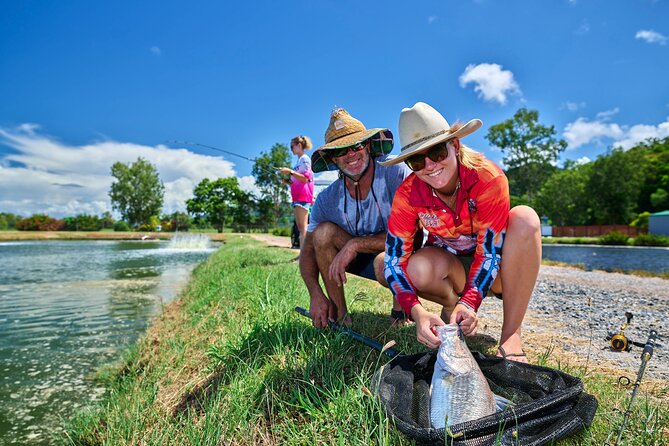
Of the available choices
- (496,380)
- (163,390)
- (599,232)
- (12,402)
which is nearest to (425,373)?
(496,380)

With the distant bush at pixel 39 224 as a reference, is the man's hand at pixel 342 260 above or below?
below

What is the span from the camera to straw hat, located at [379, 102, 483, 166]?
205 centimetres

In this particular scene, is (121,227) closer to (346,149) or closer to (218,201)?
(218,201)

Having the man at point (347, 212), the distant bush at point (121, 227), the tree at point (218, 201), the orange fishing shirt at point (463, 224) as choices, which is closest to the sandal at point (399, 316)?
the man at point (347, 212)

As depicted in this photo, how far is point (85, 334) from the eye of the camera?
577cm

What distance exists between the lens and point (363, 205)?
9.43 feet

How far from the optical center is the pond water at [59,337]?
3428 millimetres

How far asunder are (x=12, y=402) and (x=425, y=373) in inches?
153

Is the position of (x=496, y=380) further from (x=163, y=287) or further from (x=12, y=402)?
(x=163, y=287)

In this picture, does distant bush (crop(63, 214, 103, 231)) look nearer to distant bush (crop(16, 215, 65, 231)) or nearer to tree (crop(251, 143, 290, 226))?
distant bush (crop(16, 215, 65, 231))

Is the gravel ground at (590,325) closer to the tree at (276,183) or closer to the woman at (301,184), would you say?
the woman at (301,184)

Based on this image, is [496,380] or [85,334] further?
[85,334]

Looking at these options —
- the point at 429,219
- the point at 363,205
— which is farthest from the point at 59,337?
the point at 429,219

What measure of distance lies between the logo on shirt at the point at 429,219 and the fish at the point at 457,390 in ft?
2.78
